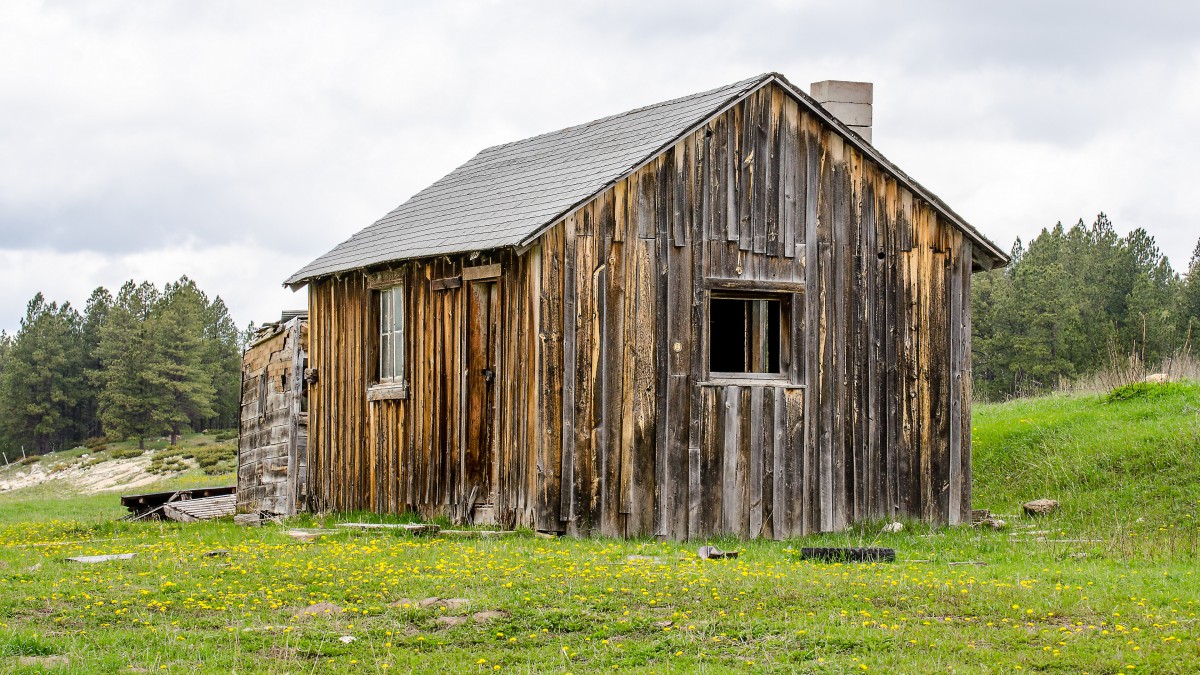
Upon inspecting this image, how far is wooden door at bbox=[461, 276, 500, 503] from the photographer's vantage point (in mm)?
16156

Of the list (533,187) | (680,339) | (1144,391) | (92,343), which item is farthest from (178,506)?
(92,343)

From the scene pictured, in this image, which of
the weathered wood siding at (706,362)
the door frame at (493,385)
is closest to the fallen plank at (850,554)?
the weathered wood siding at (706,362)

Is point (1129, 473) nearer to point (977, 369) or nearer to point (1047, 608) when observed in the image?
point (1047, 608)

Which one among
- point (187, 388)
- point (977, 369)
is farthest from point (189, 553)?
point (187, 388)

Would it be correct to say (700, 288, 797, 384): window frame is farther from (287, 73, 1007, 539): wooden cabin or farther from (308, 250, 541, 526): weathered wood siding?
(308, 250, 541, 526): weathered wood siding

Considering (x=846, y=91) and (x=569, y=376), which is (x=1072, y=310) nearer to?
(x=846, y=91)

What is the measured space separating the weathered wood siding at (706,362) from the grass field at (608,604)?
0.77 metres

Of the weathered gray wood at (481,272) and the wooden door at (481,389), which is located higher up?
the weathered gray wood at (481,272)

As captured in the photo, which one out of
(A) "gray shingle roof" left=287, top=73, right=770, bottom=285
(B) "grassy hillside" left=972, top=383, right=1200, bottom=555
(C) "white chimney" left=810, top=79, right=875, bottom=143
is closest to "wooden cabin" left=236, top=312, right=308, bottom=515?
(A) "gray shingle roof" left=287, top=73, right=770, bottom=285

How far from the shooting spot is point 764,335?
16.8 meters

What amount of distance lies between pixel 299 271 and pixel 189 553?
7.19 meters

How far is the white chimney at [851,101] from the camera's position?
19578mm

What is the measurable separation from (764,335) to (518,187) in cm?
406

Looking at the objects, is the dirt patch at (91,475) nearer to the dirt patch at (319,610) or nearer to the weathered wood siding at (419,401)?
the weathered wood siding at (419,401)
